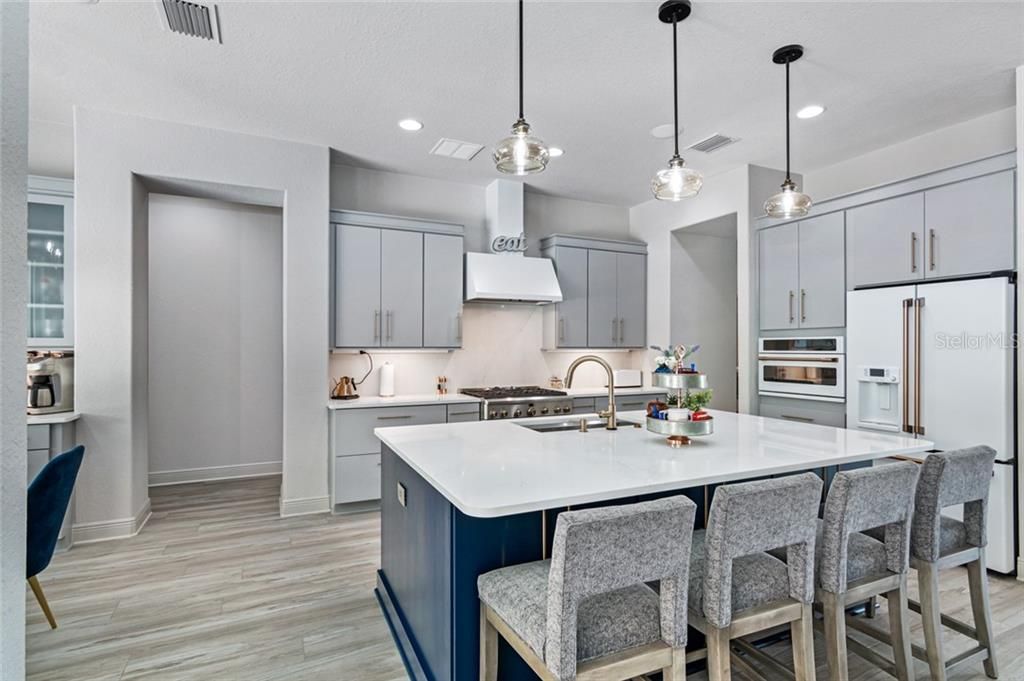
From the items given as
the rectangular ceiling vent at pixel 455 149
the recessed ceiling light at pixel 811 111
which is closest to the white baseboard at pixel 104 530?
the rectangular ceiling vent at pixel 455 149

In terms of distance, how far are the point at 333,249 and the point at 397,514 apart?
2637mm

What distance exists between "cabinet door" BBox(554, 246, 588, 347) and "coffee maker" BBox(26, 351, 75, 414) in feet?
12.8

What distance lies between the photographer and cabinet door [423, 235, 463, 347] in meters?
4.61

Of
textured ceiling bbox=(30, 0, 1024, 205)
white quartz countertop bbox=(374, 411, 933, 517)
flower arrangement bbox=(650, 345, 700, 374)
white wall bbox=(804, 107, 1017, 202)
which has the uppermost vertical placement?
textured ceiling bbox=(30, 0, 1024, 205)

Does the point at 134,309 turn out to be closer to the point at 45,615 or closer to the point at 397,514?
the point at 45,615

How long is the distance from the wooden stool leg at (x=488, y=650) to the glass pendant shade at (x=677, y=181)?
1.94 metres

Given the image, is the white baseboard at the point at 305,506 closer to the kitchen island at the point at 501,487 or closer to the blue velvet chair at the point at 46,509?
the blue velvet chair at the point at 46,509

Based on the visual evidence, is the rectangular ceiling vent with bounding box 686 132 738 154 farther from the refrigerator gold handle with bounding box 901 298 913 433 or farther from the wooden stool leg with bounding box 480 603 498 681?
the wooden stool leg with bounding box 480 603 498 681

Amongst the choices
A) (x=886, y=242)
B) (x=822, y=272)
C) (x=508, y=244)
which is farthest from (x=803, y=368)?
(x=508, y=244)

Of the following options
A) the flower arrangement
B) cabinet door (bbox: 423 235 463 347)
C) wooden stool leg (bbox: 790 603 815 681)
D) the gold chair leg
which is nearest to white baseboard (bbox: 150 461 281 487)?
cabinet door (bbox: 423 235 463 347)

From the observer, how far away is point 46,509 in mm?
2238

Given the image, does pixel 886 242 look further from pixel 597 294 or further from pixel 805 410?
pixel 597 294

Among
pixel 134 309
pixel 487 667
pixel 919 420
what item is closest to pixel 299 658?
pixel 487 667

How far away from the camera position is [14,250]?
1060 millimetres
